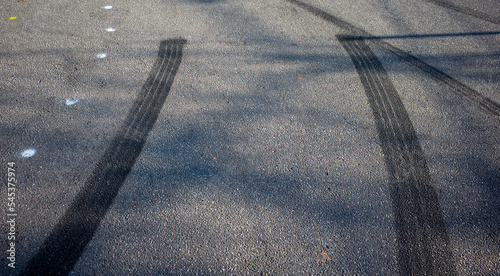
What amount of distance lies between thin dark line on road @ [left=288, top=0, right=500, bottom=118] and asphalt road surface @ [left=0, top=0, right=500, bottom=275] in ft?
0.12

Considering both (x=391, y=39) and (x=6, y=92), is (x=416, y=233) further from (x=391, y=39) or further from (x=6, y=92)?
(x=6, y=92)

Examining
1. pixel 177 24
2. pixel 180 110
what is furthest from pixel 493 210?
pixel 177 24

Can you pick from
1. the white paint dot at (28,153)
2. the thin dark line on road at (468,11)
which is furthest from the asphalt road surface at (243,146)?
the thin dark line on road at (468,11)

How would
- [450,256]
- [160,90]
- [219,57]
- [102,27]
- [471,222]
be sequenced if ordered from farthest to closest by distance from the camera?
[102,27] → [219,57] → [160,90] → [471,222] → [450,256]

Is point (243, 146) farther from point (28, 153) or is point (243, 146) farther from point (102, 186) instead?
point (28, 153)

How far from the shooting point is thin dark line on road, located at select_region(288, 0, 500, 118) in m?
3.89

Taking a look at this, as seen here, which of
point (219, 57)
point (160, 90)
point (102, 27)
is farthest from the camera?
point (102, 27)

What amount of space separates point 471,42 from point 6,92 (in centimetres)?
725

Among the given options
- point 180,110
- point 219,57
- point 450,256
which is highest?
point 219,57

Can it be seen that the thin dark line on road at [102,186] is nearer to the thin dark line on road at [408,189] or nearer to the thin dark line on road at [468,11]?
the thin dark line on road at [408,189]

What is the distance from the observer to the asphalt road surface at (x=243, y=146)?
97.8 inches

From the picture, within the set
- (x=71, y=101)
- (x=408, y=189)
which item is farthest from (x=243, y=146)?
(x=71, y=101)

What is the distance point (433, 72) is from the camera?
433cm

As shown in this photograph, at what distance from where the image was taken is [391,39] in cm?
497
